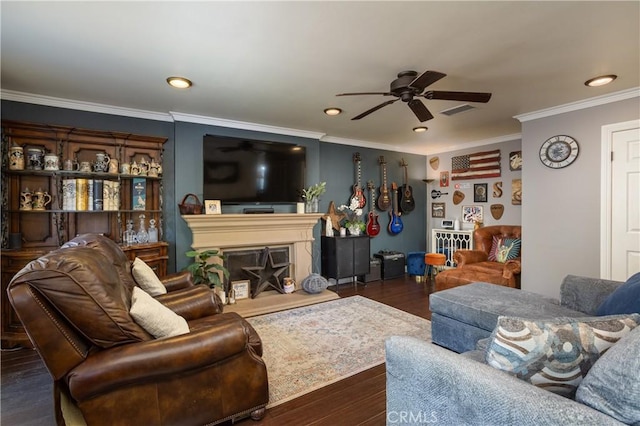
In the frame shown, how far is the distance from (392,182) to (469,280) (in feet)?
7.76

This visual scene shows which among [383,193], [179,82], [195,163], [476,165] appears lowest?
[383,193]

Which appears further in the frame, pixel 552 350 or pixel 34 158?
pixel 34 158

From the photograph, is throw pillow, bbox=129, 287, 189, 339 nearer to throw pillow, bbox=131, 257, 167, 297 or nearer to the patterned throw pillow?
throw pillow, bbox=131, 257, 167, 297

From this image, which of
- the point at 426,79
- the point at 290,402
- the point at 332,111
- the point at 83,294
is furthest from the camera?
the point at 332,111

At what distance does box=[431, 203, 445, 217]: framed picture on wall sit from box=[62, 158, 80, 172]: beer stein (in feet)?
18.5

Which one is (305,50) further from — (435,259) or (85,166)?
(435,259)

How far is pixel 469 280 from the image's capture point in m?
3.92

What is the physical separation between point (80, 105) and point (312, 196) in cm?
291

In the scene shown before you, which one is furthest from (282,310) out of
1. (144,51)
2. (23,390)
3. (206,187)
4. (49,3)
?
(49,3)

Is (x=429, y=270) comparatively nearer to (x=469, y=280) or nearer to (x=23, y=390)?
(x=469, y=280)

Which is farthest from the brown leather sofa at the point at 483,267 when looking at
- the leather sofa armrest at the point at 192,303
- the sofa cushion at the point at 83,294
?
the sofa cushion at the point at 83,294

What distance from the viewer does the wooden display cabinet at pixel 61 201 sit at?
2744 mm

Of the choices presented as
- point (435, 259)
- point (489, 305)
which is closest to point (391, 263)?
point (435, 259)

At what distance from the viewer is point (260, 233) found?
162 inches
